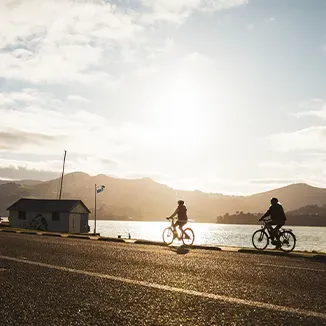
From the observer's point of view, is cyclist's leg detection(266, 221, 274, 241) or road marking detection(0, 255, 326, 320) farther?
cyclist's leg detection(266, 221, 274, 241)

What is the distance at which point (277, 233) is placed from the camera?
19.6 meters

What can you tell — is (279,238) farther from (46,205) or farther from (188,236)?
(46,205)

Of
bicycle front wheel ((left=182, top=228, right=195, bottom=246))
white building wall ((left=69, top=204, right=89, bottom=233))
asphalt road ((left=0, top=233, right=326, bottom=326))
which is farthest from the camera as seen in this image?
white building wall ((left=69, top=204, right=89, bottom=233))

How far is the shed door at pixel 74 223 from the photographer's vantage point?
74.7 meters

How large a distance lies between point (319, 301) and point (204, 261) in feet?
16.9

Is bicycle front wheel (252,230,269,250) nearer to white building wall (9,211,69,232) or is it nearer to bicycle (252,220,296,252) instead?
bicycle (252,220,296,252)

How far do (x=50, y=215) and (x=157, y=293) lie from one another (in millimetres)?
71727

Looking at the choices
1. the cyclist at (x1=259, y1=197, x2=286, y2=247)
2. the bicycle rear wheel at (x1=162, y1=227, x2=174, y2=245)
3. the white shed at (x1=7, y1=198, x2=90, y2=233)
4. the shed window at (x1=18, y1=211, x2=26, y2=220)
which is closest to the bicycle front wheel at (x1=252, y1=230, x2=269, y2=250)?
the cyclist at (x1=259, y1=197, x2=286, y2=247)

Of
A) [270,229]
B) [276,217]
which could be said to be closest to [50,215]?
[270,229]

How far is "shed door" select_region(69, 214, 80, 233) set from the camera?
74.7 metres

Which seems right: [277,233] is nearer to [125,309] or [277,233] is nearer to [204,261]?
[204,261]

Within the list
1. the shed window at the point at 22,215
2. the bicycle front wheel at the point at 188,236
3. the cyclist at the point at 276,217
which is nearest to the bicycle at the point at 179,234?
the bicycle front wheel at the point at 188,236

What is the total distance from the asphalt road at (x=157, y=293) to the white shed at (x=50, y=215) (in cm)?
6554

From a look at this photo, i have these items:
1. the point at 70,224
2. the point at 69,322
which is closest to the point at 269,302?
Result: the point at 69,322
